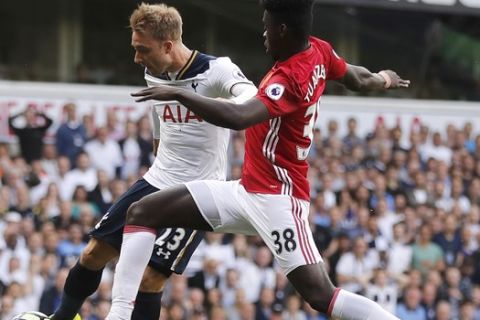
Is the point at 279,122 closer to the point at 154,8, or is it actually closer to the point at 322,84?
the point at 322,84

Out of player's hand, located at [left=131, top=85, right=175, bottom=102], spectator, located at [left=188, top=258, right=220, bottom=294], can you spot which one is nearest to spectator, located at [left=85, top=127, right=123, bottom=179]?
spectator, located at [left=188, top=258, right=220, bottom=294]

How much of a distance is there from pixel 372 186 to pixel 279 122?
9046 mm

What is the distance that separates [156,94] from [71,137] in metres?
8.49

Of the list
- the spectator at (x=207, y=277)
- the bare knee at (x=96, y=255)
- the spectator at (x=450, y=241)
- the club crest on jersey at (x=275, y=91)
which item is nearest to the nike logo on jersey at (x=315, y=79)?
the club crest on jersey at (x=275, y=91)

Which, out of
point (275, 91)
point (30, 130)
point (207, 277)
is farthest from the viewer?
point (30, 130)

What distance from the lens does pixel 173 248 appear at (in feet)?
25.5

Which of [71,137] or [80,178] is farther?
[71,137]

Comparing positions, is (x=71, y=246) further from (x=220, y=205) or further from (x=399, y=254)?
(x=220, y=205)

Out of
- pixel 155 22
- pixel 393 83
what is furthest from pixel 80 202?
pixel 393 83

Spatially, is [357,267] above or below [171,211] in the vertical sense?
below

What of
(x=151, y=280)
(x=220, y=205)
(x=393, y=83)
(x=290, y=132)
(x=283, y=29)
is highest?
(x=283, y=29)

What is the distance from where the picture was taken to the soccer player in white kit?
737cm

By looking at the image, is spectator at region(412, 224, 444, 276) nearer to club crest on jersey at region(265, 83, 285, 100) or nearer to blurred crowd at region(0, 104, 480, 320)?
blurred crowd at region(0, 104, 480, 320)

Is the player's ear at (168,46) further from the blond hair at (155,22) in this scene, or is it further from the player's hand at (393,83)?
the player's hand at (393,83)
